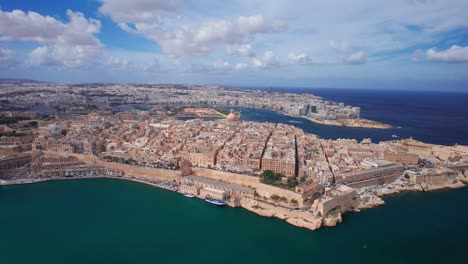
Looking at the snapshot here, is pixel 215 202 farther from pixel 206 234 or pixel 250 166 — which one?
pixel 250 166

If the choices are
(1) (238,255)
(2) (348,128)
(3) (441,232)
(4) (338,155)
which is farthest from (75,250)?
(2) (348,128)

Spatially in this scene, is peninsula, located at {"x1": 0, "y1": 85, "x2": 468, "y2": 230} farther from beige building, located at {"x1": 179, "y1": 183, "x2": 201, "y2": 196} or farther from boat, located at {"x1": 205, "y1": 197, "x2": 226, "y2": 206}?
boat, located at {"x1": 205, "y1": 197, "x2": 226, "y2": 206}

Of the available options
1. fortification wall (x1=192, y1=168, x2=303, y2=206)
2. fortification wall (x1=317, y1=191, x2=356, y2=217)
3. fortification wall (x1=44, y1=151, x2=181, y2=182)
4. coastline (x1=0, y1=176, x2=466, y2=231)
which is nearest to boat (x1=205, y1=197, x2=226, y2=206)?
coastline (x1=0, y1=176, x2=466, y2=231)

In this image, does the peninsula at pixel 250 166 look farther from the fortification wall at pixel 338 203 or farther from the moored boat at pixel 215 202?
the moored boat at pixel 215 202

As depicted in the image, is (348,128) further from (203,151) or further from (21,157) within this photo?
(21,157)

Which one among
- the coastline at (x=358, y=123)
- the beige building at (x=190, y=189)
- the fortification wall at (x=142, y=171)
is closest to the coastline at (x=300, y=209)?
the fortification wall at (x=142, y=171)
